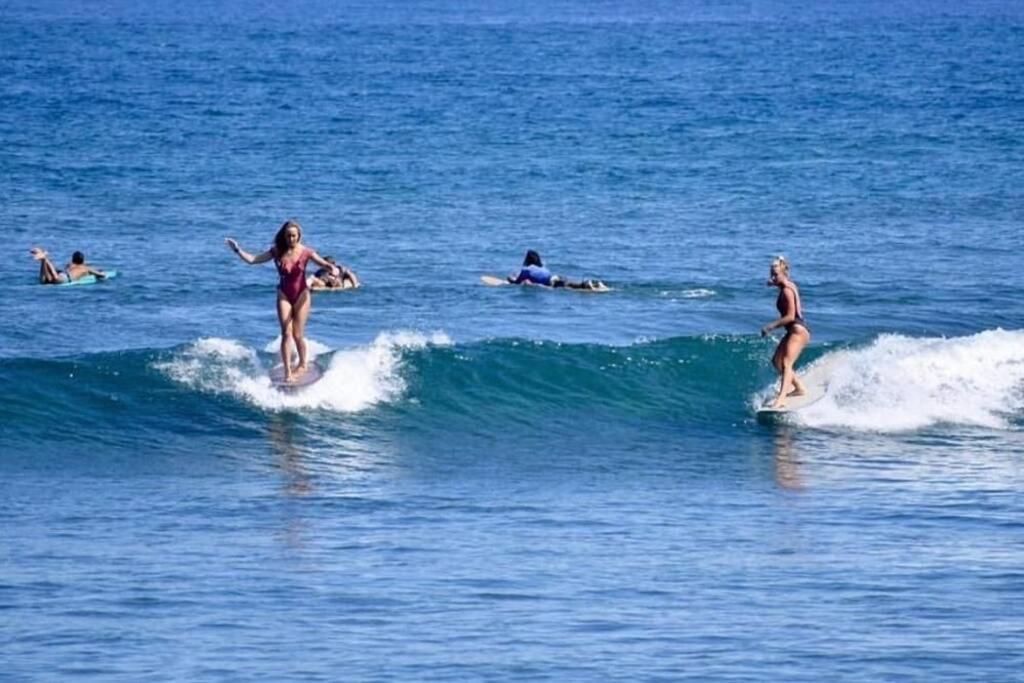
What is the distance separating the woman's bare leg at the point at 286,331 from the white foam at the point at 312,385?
1.00 ft

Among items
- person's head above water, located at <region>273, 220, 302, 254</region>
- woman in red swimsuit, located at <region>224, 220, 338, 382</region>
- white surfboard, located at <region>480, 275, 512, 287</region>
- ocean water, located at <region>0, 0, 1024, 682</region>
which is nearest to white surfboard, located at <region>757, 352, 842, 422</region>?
ocean water, located at <region>0, 0, 1024, 682</region>

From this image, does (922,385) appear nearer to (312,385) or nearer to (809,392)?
(809,392)

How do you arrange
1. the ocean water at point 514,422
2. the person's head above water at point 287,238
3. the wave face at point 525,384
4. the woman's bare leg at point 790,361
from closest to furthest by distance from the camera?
the ocean water at point 514,422, the person's head above water at point 287,238, the woman's bare leg at point 790,361, the wave face at point 525,384

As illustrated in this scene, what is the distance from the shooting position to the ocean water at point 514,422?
14.4m

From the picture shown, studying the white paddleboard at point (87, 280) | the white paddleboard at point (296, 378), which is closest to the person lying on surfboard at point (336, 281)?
the white paddleboard at point (87, 280)

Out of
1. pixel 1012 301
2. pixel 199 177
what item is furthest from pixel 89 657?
pixel 199 177

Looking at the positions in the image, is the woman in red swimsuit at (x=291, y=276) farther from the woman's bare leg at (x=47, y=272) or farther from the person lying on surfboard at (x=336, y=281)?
the woman's bare leg at (x=47, y=272)

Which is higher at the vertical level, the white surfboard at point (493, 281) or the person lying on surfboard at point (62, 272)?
the white surfboard at point (493, 281)

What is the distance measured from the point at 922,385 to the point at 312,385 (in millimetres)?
6183

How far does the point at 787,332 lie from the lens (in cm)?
2164

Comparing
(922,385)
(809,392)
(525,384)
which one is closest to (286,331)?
(525,384)

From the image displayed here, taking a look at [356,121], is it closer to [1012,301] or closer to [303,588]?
[1012,301]

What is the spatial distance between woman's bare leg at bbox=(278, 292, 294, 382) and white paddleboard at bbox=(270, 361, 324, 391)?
0.20 ft

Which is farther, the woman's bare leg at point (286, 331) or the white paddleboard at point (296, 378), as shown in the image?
the white paddleboard at point (296, 378)
